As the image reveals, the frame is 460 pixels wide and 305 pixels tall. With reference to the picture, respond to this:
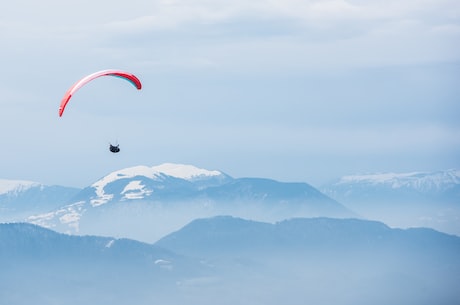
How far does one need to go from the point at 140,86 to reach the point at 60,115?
22174mm

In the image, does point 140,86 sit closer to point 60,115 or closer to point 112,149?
point 112,149

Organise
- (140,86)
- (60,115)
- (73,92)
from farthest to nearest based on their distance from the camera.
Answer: (140,86) < (73,92) < (60,115)

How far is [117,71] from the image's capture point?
14612 cm

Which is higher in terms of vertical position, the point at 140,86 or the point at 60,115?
the point at 140,86

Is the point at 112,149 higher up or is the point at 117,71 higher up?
the point at 117,71

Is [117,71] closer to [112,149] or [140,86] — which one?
[140,86]

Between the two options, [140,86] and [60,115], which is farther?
[140,86]

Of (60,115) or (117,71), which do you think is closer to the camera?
(60,115)

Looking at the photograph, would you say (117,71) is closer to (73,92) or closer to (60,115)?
(73,92)

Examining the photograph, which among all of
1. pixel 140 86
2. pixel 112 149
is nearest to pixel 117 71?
pixel 140 86

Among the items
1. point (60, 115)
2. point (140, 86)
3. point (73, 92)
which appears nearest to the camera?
point (60, 115)

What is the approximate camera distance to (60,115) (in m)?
127

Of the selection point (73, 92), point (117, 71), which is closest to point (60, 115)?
point (73, 92)

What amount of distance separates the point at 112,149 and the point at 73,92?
10.5m
